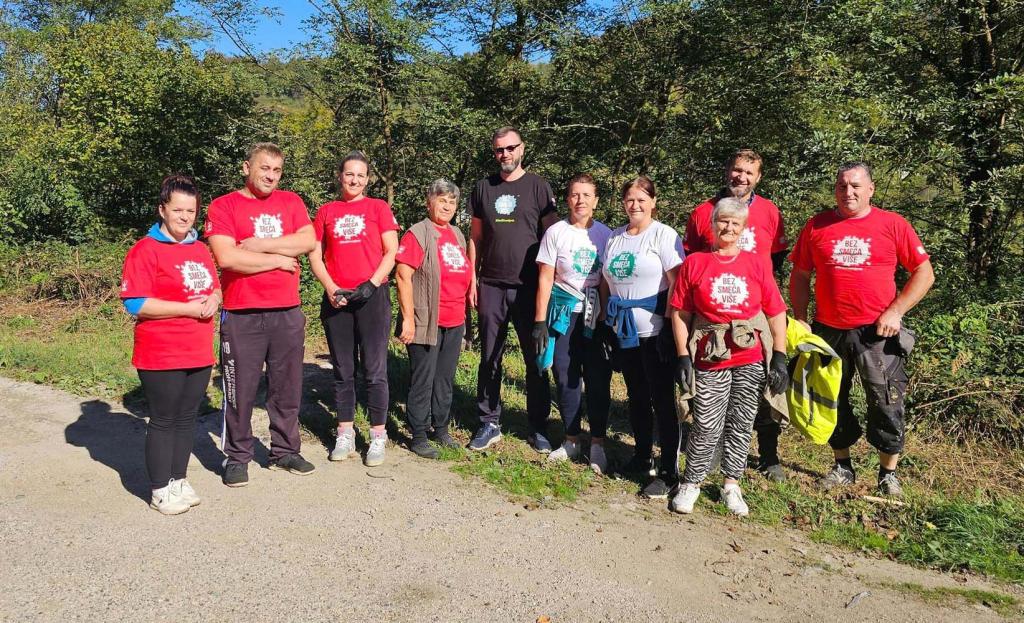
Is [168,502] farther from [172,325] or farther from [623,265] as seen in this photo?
[623,265]

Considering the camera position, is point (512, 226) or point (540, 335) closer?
point (540, 335)

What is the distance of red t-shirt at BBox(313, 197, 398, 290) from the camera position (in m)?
4.89

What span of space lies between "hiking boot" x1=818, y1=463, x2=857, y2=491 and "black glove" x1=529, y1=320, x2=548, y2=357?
6.67ft

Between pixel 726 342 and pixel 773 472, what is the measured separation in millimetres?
1323

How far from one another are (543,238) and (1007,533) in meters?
3.18

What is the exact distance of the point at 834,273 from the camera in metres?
4.55

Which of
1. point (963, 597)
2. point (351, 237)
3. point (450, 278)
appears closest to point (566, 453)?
point (450, 278)

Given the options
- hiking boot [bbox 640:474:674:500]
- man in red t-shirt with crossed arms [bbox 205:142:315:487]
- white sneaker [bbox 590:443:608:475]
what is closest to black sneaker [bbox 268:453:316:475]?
man in red t-shirt with crossed arms [bbox 205:142:315:487]

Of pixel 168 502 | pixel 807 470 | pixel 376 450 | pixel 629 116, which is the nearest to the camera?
pixel 168 502

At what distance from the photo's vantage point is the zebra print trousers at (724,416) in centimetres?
423

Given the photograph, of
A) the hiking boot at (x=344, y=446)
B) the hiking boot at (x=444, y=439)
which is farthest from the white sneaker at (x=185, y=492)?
the hiking boot at (x=444, y=439)

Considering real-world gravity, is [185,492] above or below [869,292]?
below

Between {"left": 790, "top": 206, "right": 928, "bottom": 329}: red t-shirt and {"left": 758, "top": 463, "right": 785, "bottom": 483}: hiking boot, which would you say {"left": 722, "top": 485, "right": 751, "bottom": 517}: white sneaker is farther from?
{"left": 790, "top": 206, "right": 928, "bottom": 329}: red t-shirt

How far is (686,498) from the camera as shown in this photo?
14.3 feet
